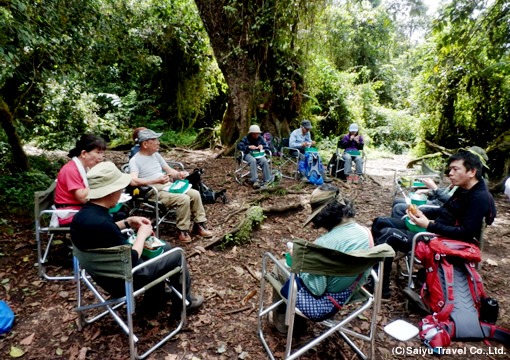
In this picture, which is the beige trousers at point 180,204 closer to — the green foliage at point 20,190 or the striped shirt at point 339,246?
the green foliage at point 20,190

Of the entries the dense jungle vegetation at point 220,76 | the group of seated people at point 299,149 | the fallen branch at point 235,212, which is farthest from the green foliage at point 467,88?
the fallen branch at point 235,212

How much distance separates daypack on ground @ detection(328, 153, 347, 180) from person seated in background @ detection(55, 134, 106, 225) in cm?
552

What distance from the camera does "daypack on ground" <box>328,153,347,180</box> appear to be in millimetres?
7436

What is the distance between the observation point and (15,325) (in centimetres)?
265

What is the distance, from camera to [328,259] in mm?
2023

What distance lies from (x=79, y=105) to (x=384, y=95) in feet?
56.5

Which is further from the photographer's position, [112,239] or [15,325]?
[15,325]

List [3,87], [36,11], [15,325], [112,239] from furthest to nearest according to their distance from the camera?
[3,87]
[36,11]
[15,325]
[112,239]

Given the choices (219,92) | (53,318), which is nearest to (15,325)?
(53,318)

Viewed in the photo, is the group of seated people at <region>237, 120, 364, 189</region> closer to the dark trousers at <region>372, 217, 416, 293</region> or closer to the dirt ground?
the dirt ground

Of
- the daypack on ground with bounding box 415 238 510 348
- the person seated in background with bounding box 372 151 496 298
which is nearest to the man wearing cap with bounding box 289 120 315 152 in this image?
the person seated in background with bounding box 372 151 496 298

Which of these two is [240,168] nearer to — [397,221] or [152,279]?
[397,221]

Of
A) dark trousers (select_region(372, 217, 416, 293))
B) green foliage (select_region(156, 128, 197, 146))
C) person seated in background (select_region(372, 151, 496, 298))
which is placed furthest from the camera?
green foliage (select_region(156, 128, 197, 146))

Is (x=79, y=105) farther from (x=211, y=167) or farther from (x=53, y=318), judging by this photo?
(x=53, y=318)
